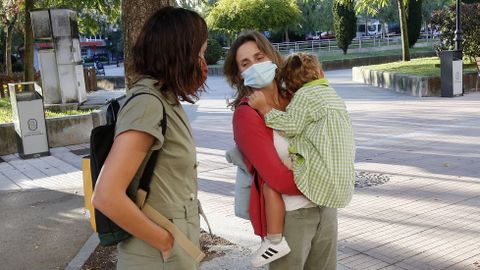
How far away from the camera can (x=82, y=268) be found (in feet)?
15.5

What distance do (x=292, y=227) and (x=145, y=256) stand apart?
78 cm

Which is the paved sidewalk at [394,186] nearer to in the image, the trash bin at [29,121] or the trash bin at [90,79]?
the trash bin at [29,121]

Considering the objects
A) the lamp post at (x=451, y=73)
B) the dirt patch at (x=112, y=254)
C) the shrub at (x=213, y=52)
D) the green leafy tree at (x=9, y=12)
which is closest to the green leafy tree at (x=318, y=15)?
the shrub at (x=213, y=52)

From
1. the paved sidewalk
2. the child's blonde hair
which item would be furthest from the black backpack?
the paved sidewalk

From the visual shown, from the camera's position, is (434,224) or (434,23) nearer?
(434,224)

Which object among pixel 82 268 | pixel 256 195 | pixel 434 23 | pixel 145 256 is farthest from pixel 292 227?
pixel 434 23

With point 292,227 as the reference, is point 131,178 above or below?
above

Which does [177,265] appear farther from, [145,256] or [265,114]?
[265,114]

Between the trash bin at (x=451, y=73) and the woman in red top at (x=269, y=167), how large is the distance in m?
12.3

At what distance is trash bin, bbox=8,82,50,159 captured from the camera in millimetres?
9734

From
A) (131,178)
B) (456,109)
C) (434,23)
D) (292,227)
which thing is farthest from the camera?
(434,23)

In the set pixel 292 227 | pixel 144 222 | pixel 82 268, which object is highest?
pixel 144 222

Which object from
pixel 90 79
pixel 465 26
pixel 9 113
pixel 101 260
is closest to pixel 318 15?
pixel 90 79

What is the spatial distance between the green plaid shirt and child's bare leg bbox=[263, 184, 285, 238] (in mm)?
127
